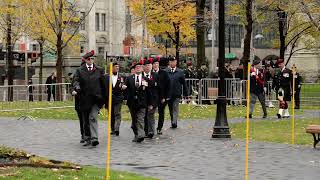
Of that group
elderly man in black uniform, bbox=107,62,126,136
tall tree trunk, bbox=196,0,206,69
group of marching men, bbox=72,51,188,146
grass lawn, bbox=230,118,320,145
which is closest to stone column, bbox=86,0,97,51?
tall tree trunk, bbox=196,0,206,69

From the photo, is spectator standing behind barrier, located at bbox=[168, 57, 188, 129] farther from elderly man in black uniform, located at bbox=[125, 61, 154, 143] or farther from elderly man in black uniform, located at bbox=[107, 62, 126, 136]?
elderly man in black uniform, located at bbox=[125, 61, 154, 143]

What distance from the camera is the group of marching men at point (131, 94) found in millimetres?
15883

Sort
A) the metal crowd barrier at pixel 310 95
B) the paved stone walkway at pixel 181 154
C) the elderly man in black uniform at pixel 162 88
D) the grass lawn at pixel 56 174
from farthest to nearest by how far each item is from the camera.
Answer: the metal crowd barrier at pixel 310 95 → the elderly man in black uniform at pixel 162 88 → the paved stone walkway at pixel 181 154 → the grass lawn at pixel 56 174

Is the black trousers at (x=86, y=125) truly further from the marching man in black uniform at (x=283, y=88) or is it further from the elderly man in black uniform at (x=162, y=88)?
the marching man in black uniform at (x=283, y=88)

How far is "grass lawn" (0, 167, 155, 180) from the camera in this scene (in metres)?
10.5

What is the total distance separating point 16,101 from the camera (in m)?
28.7

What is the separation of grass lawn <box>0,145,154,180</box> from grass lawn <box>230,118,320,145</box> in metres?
6.72

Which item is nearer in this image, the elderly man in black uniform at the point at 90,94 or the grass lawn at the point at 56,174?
the grass lawn at the point at 56,174

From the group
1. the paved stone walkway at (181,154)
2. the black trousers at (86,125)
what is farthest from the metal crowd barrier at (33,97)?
the black trousers at (86,125)

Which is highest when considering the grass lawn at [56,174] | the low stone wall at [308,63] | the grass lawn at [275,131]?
the low stone wall at [308,63]

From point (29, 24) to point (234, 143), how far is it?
28741mm

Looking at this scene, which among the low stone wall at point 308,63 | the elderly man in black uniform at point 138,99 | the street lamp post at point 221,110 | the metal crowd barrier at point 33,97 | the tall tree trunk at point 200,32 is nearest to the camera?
the elderly man in black uniform at point 138,99

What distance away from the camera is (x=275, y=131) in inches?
765

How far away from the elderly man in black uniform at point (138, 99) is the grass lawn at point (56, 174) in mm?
5323
